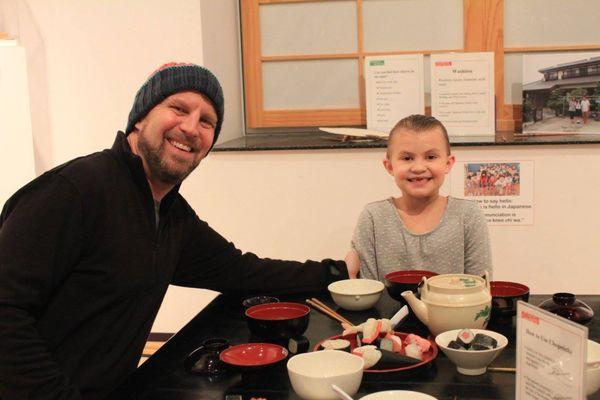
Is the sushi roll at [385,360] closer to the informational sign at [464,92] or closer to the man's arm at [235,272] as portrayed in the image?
the man's arm at [235,272]

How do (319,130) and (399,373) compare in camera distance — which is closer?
(399,373)

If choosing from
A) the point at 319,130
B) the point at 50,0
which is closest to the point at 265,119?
the point at 319,130

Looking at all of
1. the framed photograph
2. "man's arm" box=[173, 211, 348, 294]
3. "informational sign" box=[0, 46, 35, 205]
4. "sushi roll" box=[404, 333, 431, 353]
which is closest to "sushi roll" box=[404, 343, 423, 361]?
"sushi roll" box=[404, 333, 431, 353]

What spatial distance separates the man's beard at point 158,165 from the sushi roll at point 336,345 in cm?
51

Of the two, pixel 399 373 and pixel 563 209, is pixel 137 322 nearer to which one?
pixel 399 373

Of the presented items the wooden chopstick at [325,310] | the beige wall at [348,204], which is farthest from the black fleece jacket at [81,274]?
the beige wall at [348,204]

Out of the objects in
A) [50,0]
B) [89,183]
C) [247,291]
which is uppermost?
[50,0]

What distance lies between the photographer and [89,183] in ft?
4.61

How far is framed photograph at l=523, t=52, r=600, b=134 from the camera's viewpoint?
10.1 feet

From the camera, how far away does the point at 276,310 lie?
151 cm

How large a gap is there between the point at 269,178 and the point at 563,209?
1215 mm

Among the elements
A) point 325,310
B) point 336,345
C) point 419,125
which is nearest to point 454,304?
point 336,345

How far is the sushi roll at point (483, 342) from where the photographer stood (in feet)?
3.95

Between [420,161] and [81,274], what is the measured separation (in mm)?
1079
